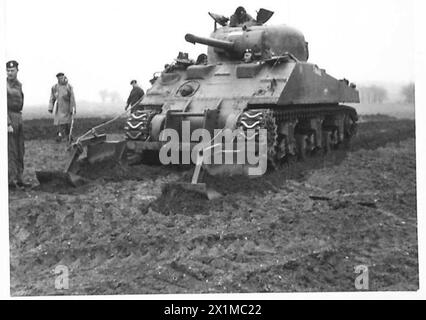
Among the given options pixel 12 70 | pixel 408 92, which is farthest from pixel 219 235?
pixel 12 70

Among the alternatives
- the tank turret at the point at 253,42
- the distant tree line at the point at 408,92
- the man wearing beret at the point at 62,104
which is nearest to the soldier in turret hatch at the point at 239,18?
the tank turret at the point at 253,42

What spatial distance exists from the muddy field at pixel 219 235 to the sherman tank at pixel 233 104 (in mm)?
572

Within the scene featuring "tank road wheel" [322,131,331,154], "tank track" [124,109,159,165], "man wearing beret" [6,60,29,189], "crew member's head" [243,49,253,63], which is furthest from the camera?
"tank road wheel" [322,131,331,154]

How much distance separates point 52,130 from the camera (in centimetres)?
1736

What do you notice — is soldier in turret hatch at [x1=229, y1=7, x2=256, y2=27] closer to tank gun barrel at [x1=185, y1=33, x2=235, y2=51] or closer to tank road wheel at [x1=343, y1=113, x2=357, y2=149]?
tank gun barrel at [x1=185, y1=33, x2=235, y2=51]

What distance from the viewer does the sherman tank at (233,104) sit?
35.8ft

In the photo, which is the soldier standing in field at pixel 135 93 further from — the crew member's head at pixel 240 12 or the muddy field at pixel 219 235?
the muddy field at pixel 219 235

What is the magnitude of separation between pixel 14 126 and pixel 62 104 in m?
4.28

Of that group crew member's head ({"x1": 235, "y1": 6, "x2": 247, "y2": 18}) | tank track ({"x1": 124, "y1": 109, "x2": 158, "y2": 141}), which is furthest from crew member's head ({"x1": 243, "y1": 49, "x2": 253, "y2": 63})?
tank track ({"x1": 124, "y1": 109, "x2": 158, "y2": 141})

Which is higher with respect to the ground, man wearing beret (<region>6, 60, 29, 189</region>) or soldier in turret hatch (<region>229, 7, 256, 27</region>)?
soldier in turret hatch (<region>229, 7, 256, 27</region>)

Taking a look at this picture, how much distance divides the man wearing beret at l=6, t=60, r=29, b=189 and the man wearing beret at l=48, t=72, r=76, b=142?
2.45 m

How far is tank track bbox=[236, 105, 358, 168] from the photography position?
36.7 ft

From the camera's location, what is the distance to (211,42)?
1299 cm
